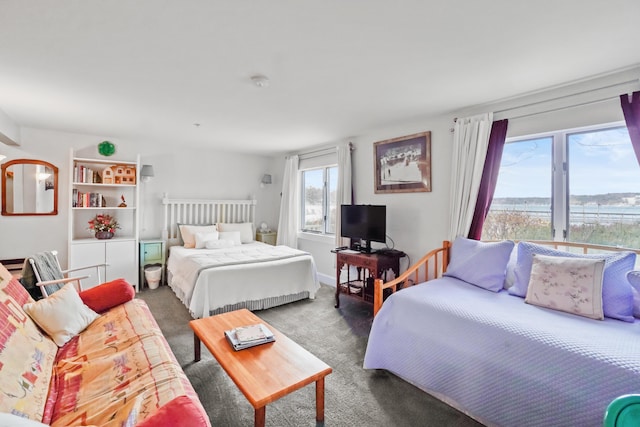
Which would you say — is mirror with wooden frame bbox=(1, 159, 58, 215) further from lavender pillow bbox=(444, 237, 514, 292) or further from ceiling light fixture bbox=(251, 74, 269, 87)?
lavender pillow bbox=(444, 237, 514, 292)

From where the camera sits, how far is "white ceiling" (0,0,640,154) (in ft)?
4.99

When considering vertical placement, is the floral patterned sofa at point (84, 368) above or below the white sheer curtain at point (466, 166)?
below

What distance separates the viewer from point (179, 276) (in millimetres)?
3822

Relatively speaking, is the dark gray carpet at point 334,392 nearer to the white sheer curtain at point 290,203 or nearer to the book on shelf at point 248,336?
the book on shelf at point 248,336

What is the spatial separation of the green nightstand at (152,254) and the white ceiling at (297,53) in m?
1.98

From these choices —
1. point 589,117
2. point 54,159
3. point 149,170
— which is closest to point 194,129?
point 149,170

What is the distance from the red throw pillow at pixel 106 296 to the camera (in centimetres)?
232

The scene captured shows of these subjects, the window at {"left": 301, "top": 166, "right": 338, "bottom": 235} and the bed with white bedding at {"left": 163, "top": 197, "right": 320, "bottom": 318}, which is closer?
the bed with white bedding at {"left": 163, "top": 197, "right": 320, "bottom": 318}

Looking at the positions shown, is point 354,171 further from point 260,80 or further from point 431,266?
point 260,80

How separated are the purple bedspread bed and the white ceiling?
5.69 ft

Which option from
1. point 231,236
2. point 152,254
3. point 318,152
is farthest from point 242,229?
point 318,152

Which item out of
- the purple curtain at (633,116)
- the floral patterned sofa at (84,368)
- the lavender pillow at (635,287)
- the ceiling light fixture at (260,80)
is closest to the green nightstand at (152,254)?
the floral patterned sofa at (84,368)

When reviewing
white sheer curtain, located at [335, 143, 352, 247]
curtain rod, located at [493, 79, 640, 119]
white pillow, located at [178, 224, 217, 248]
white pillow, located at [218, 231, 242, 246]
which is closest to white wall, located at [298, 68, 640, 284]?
curtain rod, located at [493, 79, 640, 119]

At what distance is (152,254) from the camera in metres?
4.46
